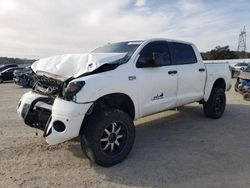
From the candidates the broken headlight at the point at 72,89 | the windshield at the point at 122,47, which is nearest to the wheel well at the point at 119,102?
the broken headlight at the point at 72,89

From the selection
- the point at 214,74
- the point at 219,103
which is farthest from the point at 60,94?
the point at 219,103

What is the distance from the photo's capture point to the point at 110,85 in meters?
4.08

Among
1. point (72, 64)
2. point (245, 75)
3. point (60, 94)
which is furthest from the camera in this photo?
point (245, 75)

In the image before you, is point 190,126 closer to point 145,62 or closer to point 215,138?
point 215,138

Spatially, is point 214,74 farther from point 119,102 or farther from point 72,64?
point 72,64

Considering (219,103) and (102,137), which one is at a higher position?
(102,137)

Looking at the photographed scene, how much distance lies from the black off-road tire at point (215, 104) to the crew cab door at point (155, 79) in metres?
1.74

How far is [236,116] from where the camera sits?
7.36 meters

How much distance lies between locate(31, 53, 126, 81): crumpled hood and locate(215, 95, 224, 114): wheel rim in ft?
11.2

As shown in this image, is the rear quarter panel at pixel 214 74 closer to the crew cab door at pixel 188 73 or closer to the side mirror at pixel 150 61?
the crew cab door at pixel 188 73

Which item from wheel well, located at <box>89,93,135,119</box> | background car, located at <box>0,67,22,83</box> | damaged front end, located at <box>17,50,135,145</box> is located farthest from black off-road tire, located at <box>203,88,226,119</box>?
background car, located at <box>0,67,22,83</box>

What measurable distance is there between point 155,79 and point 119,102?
0.82 m

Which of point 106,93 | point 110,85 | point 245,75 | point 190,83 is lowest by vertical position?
point 245,75

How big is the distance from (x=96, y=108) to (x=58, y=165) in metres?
1.03
